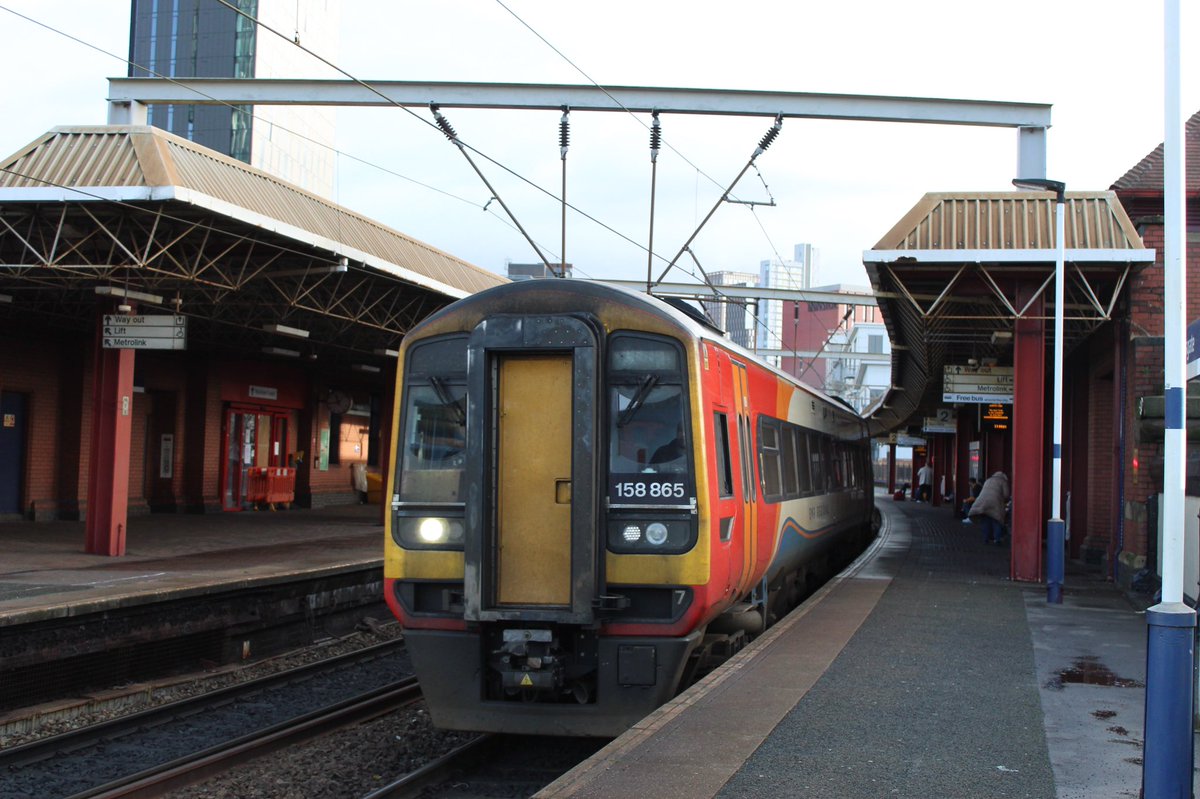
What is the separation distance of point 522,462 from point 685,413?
3.57 ft

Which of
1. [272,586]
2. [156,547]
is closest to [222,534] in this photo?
[156,547]

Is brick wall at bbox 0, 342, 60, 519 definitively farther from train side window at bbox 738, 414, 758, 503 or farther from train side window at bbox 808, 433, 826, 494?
train side window at bbox 738, 414, 758, 503

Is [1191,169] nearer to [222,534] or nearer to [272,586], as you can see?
[272,586]

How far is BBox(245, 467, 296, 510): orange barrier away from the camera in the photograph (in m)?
26.5

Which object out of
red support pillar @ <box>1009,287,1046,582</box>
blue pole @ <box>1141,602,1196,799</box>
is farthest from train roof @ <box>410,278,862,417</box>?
red support pillar @ <box>1009,287,1046,582</box>

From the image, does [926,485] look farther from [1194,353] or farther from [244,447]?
[1194,353]

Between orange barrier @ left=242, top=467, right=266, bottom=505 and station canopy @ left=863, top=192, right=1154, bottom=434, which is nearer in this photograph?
station canopy @ left=863, top=192, right=1154, bottom=434

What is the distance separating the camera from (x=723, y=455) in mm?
8391

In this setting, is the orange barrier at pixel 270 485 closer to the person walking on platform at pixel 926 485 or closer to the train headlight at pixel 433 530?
the train headlight at pixel 433 530

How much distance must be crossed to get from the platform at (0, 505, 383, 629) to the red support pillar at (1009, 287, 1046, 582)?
338 inches

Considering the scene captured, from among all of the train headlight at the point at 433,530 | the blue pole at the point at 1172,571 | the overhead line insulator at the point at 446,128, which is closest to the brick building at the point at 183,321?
the overhead line insulator at the point at 446,128

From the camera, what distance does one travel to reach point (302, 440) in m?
28.9

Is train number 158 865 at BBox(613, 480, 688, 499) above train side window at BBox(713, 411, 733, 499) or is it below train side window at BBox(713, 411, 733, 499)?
below

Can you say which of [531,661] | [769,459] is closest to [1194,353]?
[769,459]
